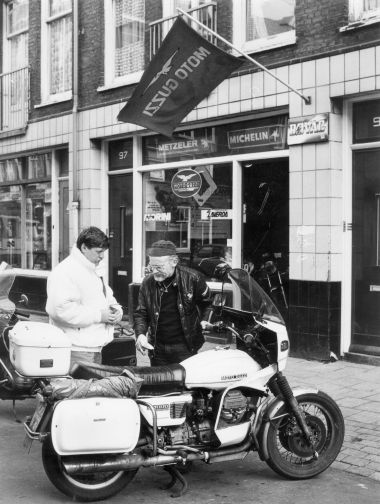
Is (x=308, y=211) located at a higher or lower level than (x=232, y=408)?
higher

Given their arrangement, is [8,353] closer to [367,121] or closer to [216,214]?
[216,214]

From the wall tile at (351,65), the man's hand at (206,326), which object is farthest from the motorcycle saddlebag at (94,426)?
the wall tile at (351,65)

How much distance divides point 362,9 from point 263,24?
5.43ft

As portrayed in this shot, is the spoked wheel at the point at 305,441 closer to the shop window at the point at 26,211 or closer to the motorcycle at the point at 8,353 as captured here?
the motorcycle at the point at 8,353

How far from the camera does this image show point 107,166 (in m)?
12.9

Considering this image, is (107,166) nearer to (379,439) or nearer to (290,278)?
(290,278)

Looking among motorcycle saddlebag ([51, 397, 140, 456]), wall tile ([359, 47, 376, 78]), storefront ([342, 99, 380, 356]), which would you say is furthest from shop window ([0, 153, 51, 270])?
motorcycle saddlebag ([51, 397, 140, 456])

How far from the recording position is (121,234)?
1268 cm

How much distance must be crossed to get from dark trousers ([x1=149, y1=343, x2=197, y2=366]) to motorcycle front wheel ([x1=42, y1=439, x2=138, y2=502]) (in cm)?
121

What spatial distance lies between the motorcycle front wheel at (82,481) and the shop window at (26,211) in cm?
1033

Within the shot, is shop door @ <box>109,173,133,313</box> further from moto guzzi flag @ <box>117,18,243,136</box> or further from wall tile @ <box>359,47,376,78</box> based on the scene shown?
wall tile @ <box>359,47,376,78</box>

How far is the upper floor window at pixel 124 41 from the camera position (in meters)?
12.0

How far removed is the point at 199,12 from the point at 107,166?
3471 millimetres

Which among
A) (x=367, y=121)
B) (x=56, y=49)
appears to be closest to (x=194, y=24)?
(x=367, y=121)
